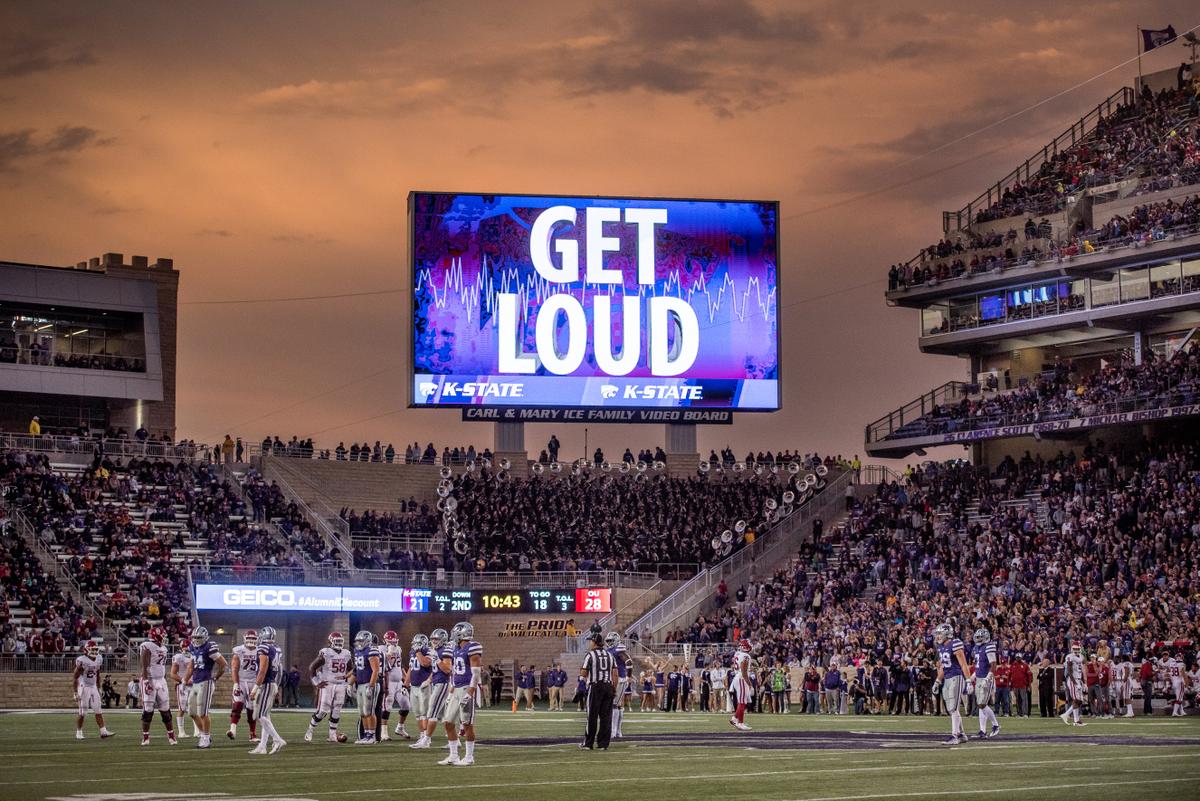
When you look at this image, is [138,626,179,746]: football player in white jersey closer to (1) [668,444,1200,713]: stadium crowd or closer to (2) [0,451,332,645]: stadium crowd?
(2) [0,451,332,645]: stadium crowd

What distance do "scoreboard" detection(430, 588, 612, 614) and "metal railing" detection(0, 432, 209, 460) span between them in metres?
11.3

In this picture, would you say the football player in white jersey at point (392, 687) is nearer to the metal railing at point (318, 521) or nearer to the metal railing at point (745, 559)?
the metal railing at point (745, 559)

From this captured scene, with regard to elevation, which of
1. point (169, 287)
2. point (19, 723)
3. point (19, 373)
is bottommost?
point (19, 723)

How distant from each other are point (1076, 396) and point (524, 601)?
61.1 ft

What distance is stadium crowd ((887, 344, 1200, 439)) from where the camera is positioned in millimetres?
49344

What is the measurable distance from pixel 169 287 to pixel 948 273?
3107cm

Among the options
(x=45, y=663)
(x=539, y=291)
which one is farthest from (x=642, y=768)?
(x=539, y=291)

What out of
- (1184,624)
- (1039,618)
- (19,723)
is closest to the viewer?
(19,723)

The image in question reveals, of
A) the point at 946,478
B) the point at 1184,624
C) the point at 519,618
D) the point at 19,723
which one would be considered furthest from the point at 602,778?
the point at 946,478

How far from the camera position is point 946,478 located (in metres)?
56.8

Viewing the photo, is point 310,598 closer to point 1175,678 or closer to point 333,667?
point 333,667

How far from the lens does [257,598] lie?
48.2 m

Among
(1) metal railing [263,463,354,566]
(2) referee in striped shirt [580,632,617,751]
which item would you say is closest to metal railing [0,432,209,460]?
(1) metal railing [263,463,354,566]

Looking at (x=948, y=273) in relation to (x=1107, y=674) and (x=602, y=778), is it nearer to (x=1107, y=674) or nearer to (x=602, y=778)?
(x=1107, y=674)
